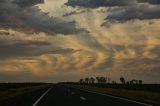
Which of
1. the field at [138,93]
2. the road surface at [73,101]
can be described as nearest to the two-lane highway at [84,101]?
the road surface at [73,101]

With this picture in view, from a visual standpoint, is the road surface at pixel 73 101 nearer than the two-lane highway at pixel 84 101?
No

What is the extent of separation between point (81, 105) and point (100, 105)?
105 centimetres

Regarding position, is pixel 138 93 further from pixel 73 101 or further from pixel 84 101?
pixel 73 101

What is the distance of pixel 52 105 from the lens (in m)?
21.2

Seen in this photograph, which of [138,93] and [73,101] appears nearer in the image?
[73,101]

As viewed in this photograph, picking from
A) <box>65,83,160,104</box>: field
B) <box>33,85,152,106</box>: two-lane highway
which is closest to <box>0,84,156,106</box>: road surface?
<box>33,85,152,106</box>: two-lane highway

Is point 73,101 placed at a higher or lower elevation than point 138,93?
lower

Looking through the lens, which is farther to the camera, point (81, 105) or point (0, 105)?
point (0, 105)

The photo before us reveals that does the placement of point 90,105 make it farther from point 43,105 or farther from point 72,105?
point 43,105

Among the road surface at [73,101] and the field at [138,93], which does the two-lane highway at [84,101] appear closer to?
the road surface at [73,101]

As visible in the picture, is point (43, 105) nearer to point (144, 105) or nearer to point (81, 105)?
point (81, 105)

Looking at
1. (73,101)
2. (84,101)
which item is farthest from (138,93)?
(73,101)

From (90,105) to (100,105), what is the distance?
0.55m

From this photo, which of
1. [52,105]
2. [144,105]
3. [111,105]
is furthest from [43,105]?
[144,105]
